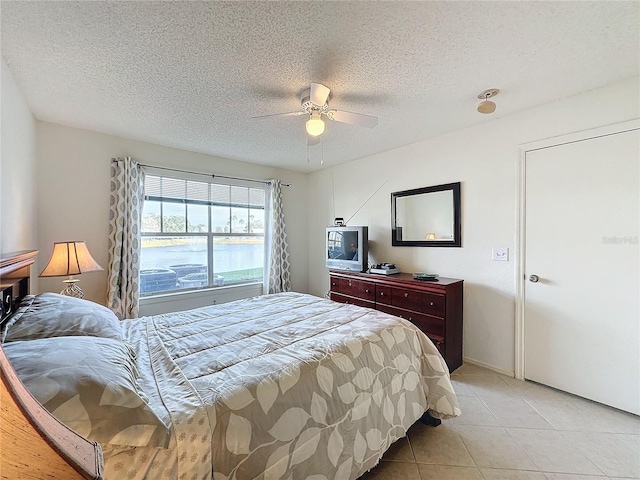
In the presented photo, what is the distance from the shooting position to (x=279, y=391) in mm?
1177

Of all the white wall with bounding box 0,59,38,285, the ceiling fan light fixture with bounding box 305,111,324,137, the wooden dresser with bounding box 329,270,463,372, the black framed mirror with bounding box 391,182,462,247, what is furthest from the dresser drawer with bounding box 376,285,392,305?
the white wall with bounding box 0,59,38,285

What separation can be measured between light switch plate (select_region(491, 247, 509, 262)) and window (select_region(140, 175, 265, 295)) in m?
3.18

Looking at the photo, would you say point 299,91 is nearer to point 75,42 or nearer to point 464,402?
point 75,42

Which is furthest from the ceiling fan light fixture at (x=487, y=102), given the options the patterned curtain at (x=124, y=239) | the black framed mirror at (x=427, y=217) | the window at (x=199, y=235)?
the patterned curtain at (x=124, y=239)

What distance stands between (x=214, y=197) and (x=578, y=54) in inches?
153

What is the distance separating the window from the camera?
135 inches

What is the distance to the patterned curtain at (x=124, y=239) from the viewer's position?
302 centimetres

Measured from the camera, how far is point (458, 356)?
2764 millimetres

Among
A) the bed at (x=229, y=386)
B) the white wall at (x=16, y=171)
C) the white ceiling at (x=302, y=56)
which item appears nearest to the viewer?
the bed at (x=229, y=386)

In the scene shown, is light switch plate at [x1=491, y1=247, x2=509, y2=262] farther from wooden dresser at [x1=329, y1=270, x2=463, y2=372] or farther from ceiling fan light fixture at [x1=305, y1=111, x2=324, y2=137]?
ceiling fan light fixture at [x1=305, y1=111, x2=324, y2=137]

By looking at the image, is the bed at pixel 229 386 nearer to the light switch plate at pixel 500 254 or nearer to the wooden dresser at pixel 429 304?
the wooden dresser at pixel 429 304

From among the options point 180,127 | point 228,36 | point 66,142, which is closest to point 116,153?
point 66,142

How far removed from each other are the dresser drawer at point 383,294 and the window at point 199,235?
2.07 metres

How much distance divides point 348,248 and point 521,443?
2.50m
